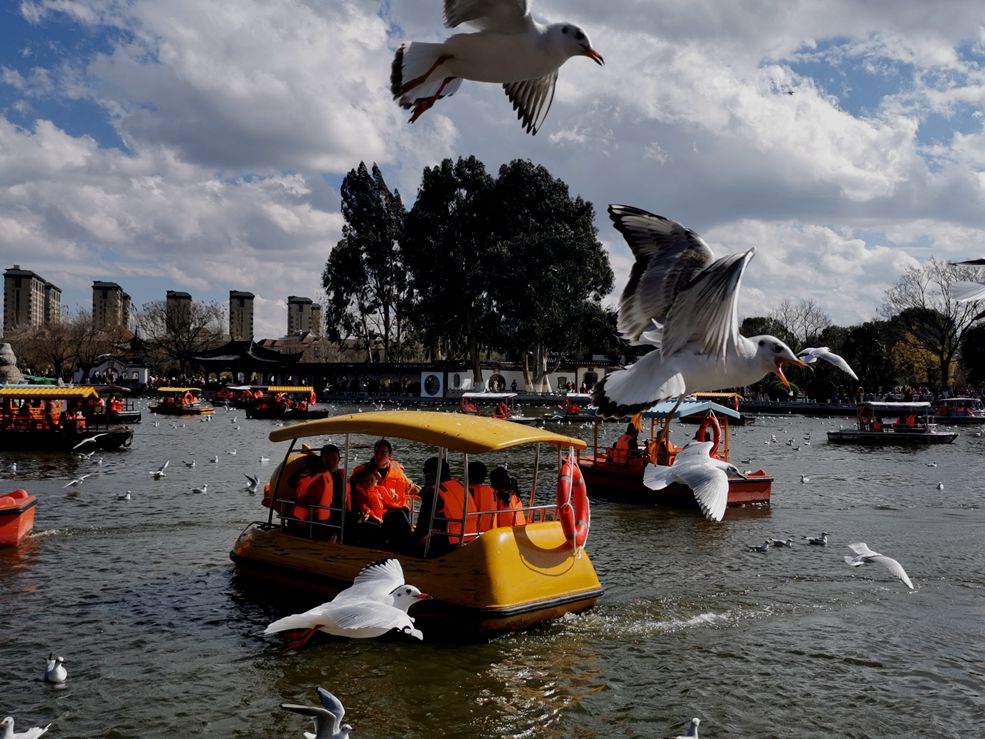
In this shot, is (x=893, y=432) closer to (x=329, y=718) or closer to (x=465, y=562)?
(x=465, y=562)

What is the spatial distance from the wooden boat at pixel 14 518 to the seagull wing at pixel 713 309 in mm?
11709

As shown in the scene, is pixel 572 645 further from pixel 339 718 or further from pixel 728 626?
pixel 339 718

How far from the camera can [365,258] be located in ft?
219

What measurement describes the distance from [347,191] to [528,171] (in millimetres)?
18977

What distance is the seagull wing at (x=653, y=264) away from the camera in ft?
23.4

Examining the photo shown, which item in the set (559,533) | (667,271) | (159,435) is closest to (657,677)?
(559,533)

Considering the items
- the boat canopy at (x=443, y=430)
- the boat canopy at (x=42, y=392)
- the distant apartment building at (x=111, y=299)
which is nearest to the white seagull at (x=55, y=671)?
the boat canopy at (x=443, y=430)

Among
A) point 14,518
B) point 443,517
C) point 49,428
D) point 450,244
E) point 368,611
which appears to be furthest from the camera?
point 450,244

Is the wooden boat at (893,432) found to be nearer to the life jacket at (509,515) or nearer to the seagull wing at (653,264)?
the life jacket at (509,515)

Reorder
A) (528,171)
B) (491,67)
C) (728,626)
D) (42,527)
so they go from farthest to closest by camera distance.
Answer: (528,171)
(42,527)
(728,626)
(491,67)

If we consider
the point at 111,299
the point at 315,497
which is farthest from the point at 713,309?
the point at 111,299

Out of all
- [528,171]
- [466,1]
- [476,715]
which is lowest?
[476,715]

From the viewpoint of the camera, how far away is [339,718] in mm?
5070

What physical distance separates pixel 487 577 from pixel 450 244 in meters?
47.5
